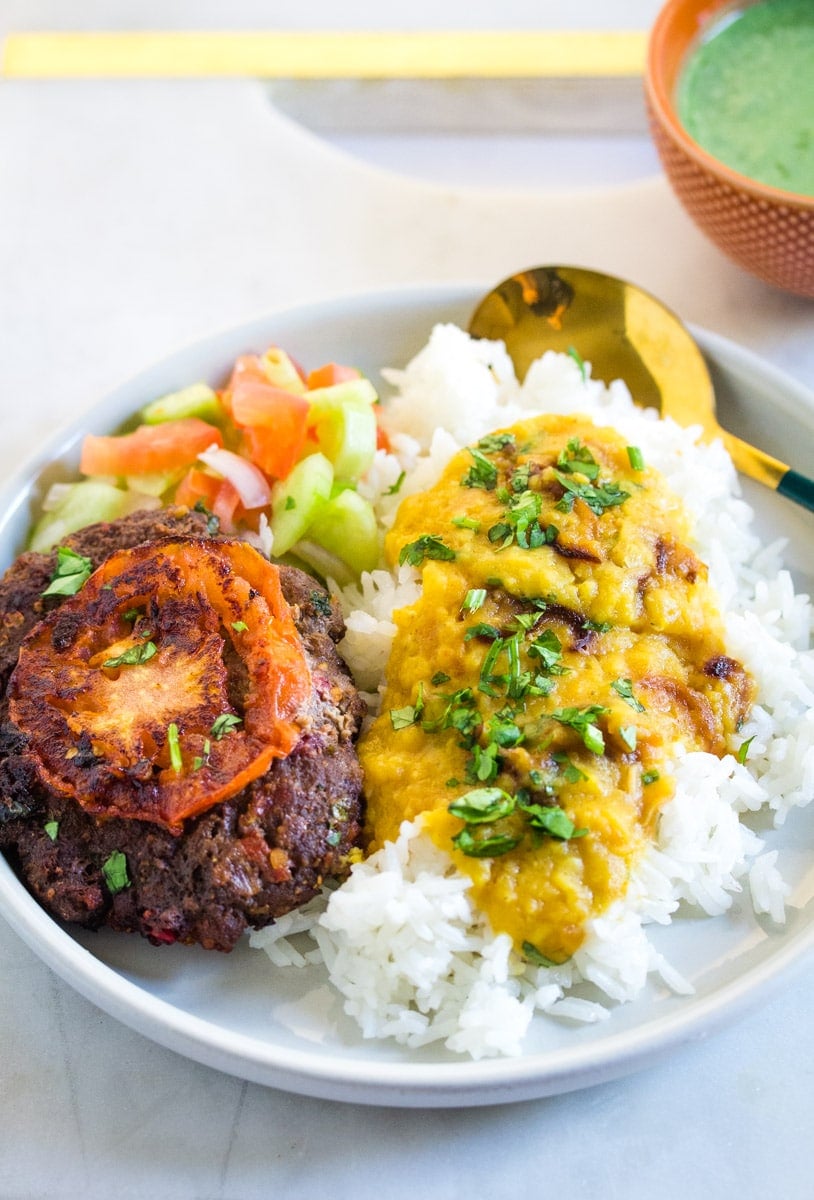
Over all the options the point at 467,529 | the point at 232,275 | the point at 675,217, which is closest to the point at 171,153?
the point at 232,275

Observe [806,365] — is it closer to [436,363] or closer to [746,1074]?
[436,363]

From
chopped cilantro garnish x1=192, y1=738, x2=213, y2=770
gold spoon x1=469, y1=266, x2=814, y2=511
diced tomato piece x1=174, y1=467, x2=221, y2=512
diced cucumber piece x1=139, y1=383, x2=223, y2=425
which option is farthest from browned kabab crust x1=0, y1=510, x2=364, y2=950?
gold spoon x1=469, y1=266, x2=814, y2=511

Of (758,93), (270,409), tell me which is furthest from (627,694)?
(758,93)

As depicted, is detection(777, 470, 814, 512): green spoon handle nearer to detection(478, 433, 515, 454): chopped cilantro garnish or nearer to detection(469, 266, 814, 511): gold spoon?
detection(469, 266, 814, 511): gold spoon

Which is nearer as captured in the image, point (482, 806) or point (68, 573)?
point (482, 806)

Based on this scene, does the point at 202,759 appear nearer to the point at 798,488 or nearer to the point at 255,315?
the point at 255,315

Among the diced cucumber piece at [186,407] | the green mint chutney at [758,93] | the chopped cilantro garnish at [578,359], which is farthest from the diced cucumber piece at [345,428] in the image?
the green mint chutney at [758,93]
